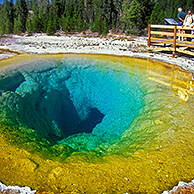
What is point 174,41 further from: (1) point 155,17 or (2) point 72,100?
(1) point 155,17

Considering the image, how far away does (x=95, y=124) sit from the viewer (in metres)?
8.70

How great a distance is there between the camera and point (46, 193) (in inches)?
141

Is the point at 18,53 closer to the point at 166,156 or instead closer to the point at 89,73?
the point at 89,73

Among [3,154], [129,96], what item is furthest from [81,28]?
[3,154]

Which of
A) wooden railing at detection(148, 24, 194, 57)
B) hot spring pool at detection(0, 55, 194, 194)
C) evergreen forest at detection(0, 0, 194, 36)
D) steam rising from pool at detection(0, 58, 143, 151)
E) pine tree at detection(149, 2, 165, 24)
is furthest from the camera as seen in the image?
evergreen forest at detection(0, 0, 194, 36)

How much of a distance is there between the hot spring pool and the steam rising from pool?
4cm

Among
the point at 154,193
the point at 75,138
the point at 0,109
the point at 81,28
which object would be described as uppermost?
the point at 81,28

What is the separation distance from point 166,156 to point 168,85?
459 cm

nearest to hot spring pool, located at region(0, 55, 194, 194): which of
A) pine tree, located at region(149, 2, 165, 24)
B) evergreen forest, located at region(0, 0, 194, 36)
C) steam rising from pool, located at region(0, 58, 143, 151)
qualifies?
steam rising from pool, located at region(0, 58, 143, 151)

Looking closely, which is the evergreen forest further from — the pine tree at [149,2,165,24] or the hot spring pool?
the hot spring pool

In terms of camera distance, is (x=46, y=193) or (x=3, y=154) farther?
(x=3, y=154)

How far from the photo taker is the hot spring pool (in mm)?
4008

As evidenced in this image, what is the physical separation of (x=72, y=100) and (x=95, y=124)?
191 cm

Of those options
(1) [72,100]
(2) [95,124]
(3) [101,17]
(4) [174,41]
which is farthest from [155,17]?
(2) [95,124]
